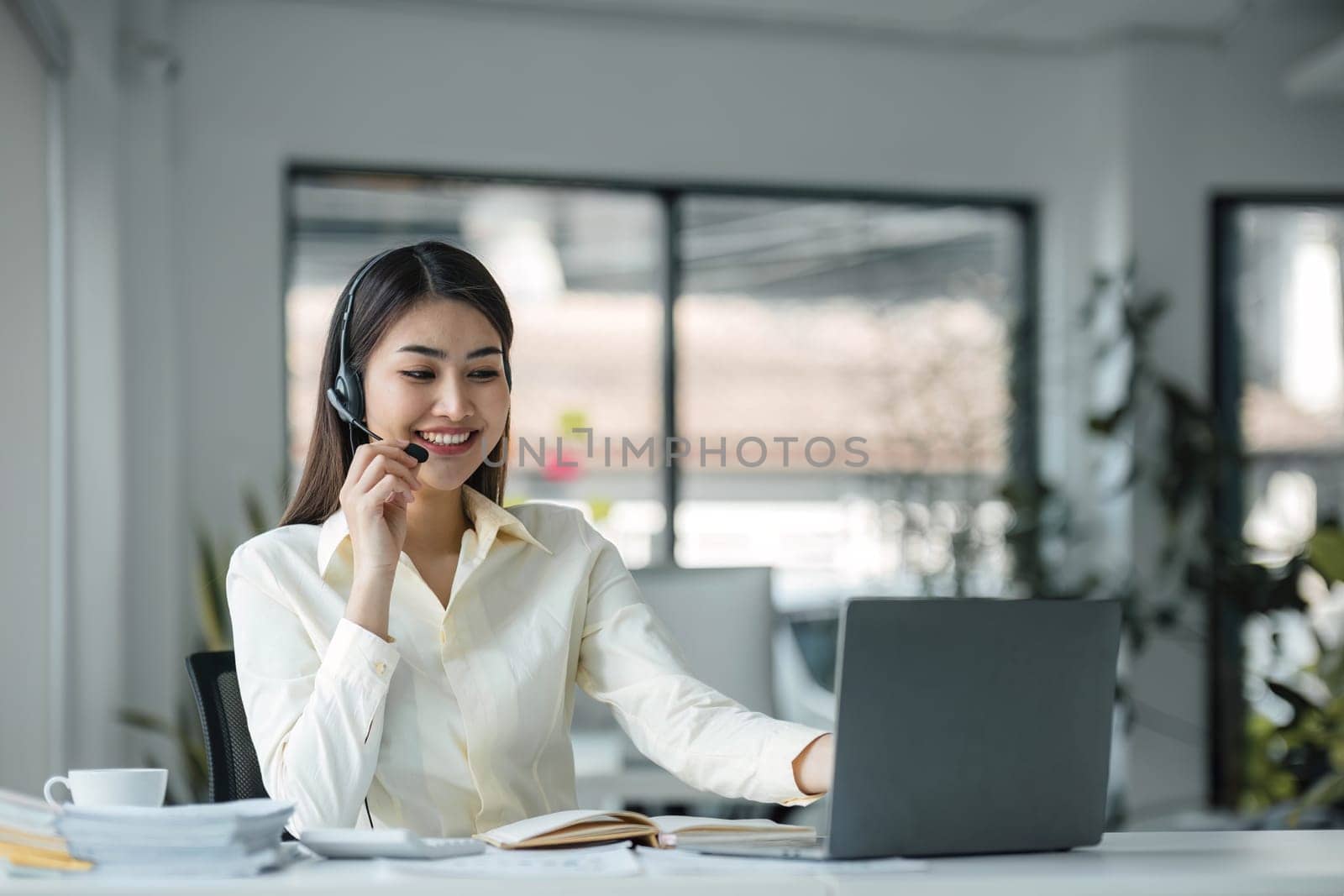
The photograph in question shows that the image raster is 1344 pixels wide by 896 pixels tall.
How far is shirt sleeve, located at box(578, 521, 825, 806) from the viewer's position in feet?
4.96

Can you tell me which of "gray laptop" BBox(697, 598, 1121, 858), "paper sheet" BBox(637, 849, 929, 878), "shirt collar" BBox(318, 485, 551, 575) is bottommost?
"paper sheet" BBox(637, 849, 929, 878)

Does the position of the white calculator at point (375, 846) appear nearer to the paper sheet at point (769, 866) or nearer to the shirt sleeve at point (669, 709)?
the paper sheet at point (769, 866)

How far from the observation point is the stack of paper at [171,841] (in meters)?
→ 1.16

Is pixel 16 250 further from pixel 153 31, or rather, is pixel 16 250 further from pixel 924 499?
pixel 924 499

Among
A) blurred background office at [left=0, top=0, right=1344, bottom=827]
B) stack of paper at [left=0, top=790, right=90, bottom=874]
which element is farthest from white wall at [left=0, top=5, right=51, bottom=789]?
stack of paper at [left=0, top=790, right=90, bottom=874]

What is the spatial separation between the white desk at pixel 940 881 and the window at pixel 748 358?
10.7 feet

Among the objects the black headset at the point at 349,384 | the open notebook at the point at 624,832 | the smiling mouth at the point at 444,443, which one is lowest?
the open notebook at the point at 624,832

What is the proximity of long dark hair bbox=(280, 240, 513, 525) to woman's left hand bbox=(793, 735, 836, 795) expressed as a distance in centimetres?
64

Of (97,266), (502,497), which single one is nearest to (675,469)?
(97,266)

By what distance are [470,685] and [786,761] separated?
0.44 meters

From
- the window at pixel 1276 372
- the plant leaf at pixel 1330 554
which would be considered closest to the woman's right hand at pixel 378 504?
the plant leaf at pixel 1330 554

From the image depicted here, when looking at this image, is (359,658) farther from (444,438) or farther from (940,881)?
(940,881)

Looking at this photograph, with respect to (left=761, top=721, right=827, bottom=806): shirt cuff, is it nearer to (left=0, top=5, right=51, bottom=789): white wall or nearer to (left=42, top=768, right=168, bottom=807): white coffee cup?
(left=42, top=768, right=168, bottom=807): white coffee cup

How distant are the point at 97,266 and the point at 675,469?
6.28 feet
